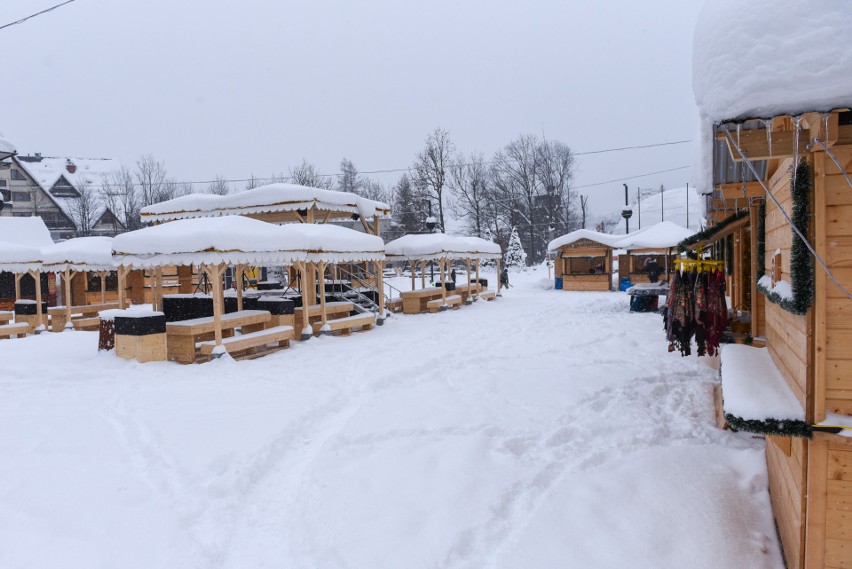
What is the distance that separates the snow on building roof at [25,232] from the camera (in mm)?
22922

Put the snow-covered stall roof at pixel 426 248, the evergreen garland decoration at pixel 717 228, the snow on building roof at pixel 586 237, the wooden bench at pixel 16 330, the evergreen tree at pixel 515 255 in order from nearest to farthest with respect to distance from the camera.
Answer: the evergreen garland decoration at pixel 717 228, the wooden bench at pixel 16 330, the snow-covered stall roof at pixel 426 248, the snow on building roof at pixel 586 237, the evergreen tree at pixel 515 255

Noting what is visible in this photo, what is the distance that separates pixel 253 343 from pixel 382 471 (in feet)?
20.7

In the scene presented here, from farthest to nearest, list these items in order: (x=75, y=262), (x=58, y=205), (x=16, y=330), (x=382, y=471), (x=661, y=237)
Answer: (x=58, y=205), (x=661, y=237), (x=75, y=262), (x=16, y=330), (x=382, y=471)

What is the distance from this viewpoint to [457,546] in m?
3.89

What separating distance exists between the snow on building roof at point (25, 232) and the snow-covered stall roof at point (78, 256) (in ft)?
26.4

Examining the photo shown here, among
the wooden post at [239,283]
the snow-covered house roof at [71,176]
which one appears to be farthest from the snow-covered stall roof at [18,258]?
the snow-covered house roof at [71,176]

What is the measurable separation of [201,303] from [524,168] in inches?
1587

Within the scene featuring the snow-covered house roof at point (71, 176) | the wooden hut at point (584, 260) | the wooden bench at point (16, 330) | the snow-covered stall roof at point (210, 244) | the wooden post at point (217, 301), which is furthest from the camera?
the snow-covered house roof at point (71, 176)

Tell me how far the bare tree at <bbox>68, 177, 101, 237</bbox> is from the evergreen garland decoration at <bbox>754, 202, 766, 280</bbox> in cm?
4187

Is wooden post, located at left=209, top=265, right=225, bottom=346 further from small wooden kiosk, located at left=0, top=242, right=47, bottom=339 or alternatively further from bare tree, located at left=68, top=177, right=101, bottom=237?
bare tree, located at left=68, top=177, right=101, bottom=237

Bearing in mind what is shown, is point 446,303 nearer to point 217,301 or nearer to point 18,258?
point 217,301

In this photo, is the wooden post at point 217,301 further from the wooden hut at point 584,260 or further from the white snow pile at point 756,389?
the wooden hut at point 584,260

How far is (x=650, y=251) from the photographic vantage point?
1030 inches

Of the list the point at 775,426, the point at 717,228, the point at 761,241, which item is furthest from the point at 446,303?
the point at 775,426
